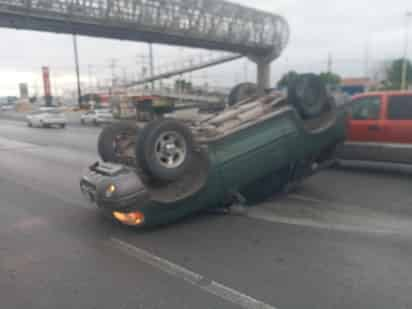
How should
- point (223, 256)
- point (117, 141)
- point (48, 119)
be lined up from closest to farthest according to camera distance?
point (223, 256)
point (117, 141)
point (48, 119)

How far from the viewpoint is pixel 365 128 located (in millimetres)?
7059

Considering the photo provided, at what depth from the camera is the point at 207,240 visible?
402 cm

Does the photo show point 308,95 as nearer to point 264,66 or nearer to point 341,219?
point 341,219

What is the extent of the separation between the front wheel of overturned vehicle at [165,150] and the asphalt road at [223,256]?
0.81 meters

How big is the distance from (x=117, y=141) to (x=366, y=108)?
5.34 metres

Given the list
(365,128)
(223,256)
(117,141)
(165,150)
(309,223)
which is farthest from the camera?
(365,128)

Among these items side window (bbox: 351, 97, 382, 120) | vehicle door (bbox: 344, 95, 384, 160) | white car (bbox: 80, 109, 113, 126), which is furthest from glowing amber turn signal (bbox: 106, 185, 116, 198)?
white car (bbox: 80, 109, 113, 126)

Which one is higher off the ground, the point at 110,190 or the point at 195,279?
the point at 110,190

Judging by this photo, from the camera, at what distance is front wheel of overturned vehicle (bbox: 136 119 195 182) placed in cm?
400

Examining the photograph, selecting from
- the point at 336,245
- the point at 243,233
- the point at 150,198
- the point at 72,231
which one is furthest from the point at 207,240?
the point at 72,231

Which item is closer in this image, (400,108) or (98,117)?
(400,108)

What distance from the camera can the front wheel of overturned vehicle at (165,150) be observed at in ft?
13.1

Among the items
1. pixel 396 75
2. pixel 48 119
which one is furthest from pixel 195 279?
pixel 396 75

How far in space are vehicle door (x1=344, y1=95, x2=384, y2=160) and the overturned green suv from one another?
1.59 metres
